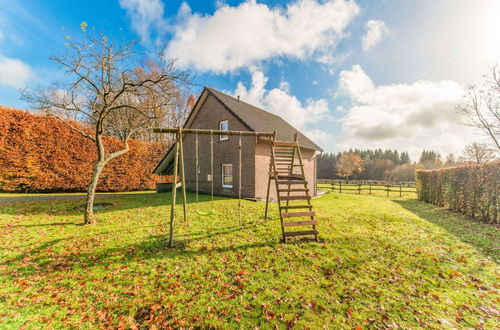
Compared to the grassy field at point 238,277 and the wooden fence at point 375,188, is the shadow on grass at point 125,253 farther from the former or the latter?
the wooden fence at point 375,188

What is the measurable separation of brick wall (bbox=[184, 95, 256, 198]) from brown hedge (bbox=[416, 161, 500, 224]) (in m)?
10.5

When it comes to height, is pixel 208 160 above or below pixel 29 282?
above

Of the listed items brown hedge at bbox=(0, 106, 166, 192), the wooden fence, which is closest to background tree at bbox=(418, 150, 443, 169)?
the wooden fence

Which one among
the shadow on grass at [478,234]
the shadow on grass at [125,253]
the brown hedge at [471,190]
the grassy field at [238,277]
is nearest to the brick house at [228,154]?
the grassy field at [238,277]

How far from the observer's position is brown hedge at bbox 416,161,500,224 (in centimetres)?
792

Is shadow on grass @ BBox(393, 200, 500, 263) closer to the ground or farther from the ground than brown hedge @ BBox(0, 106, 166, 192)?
closer to the ground

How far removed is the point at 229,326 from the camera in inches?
96.0

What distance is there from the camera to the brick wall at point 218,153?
11023 millimetres

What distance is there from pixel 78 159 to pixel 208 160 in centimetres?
783

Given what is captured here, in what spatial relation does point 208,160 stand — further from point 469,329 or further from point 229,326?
point 469,329

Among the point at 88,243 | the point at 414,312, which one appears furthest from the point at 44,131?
the point at 414,312

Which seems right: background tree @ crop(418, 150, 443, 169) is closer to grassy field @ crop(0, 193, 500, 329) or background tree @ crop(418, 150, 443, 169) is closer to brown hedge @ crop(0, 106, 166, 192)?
grassy field @ crop(0, 193, 500, 329)

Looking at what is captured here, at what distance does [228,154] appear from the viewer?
12148 millimetres

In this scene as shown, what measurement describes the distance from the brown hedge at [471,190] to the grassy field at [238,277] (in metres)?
3.32
